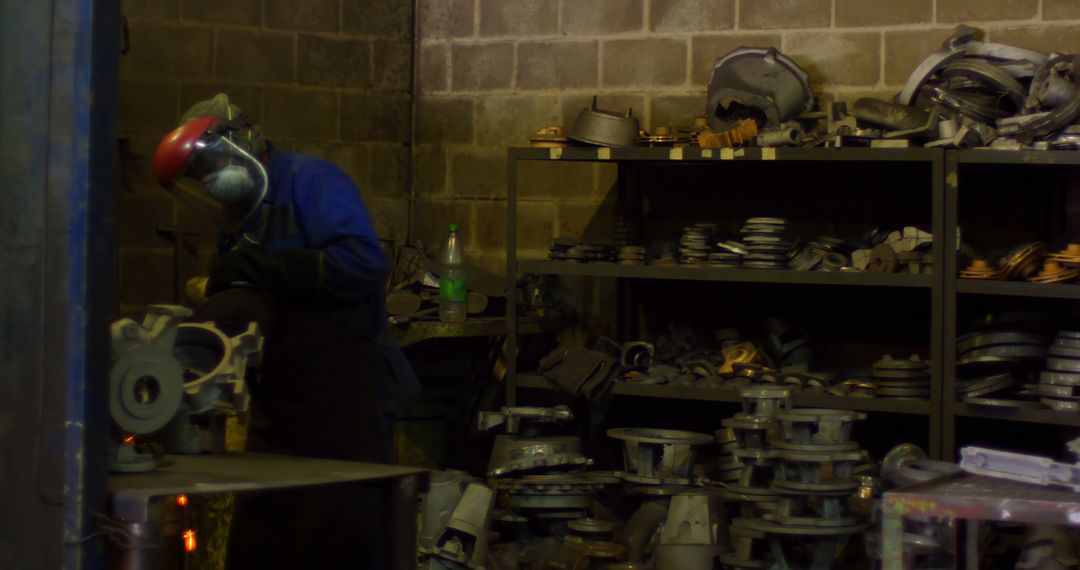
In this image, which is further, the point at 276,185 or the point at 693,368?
the point at 693,368

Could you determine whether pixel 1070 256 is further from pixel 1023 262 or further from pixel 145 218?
pixel 145 218

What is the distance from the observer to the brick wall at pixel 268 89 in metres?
5.66

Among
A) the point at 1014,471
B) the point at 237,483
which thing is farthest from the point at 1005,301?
the point at 237,483

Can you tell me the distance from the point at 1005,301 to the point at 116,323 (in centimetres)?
392

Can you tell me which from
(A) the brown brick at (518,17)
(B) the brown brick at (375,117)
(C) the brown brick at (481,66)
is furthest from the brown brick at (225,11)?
(A) the brown brick at (518,17)

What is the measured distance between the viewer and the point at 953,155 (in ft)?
15.2

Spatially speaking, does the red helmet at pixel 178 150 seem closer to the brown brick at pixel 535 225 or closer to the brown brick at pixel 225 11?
the brown brick at pixel 225 11

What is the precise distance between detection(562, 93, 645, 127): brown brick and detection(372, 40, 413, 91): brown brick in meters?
0.84

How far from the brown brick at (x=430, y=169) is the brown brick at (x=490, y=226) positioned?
0.23 meters

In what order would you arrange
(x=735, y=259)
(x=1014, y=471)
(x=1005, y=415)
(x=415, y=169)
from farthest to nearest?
(x=415, y=169), (x=735, y=259), (x=1005, y=415), (x=1014, y=471)

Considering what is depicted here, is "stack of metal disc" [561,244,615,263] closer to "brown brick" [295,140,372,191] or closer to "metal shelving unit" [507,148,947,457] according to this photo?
"metal shelving unit" [507,148,947,457]

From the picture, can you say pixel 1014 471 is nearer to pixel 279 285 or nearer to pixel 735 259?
pixel 279 285

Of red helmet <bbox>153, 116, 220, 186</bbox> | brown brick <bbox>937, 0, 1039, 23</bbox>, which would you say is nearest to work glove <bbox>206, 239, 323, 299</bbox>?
red helmet <bbox>153, 116, 220, 186</bbox>

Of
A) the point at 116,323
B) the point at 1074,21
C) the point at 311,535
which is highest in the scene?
the point at 1074,21
